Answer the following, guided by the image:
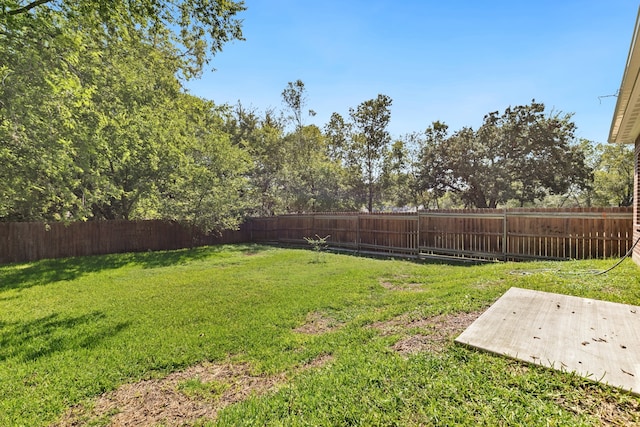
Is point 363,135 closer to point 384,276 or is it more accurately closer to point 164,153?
point 164,153

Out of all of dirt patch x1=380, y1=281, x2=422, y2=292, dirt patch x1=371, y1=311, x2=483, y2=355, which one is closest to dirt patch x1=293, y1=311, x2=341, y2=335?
dirt patch x1=371, y1=311, x2=483, y2=355

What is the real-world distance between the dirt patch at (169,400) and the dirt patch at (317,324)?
3.33ft

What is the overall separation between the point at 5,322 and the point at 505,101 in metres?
20.6

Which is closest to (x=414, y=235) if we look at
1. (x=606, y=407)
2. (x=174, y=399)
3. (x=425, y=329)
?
(x=425, y=329)

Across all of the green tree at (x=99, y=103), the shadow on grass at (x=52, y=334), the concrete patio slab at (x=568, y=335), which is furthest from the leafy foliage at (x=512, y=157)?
the shadow on grass at (x=52, y=334)

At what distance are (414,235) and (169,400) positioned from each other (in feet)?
29.9

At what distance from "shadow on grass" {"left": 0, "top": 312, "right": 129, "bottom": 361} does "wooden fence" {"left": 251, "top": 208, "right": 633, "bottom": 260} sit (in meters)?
8.64

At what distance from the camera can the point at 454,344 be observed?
8.55 feet

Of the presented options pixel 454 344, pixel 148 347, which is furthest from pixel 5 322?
pixel 454 344

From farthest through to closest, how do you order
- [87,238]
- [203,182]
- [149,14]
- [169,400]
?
[203,182], [87,238], [149,14], [169,400]

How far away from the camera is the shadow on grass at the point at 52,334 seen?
3406 millimetres

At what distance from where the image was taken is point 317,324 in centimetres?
399

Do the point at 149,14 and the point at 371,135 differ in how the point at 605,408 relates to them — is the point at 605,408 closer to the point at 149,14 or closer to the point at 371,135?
the point at 149,14

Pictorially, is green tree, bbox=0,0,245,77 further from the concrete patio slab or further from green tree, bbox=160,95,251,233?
green tree, bbox=160,95,251,233
